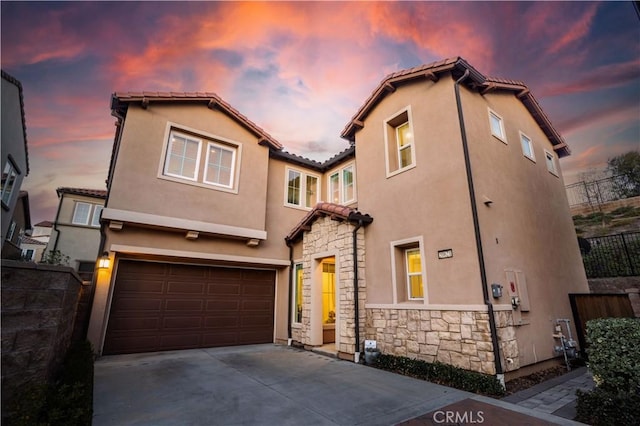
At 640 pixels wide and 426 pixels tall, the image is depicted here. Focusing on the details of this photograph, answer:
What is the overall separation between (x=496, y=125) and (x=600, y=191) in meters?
13.4

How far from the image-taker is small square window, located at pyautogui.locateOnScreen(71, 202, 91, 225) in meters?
15.1

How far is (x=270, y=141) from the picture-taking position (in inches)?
420

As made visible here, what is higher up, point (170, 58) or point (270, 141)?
point (170, 58)

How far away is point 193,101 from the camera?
9.50 meters

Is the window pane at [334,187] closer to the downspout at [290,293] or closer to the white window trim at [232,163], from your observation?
the downspout at [290,293]

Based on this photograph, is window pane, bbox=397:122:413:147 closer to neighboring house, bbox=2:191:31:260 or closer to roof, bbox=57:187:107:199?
neighboring house, bbox=2:191:31:260

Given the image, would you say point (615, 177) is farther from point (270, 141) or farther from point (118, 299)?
point (118, 299)

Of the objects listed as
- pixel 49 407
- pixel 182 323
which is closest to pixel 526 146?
pixel 49 407

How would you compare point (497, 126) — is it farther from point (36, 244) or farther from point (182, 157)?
point (36, 244)

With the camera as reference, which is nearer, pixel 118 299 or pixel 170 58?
pixel 118 299

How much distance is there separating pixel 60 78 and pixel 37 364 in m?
7.33

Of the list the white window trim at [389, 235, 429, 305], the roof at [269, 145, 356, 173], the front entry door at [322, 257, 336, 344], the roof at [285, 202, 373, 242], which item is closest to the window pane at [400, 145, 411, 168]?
the roof at [285, 202, 373, 242]

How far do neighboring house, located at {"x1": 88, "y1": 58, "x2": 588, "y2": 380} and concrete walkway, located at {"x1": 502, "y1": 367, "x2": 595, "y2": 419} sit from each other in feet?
1.57

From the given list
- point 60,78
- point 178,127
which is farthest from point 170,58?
point 60,78
